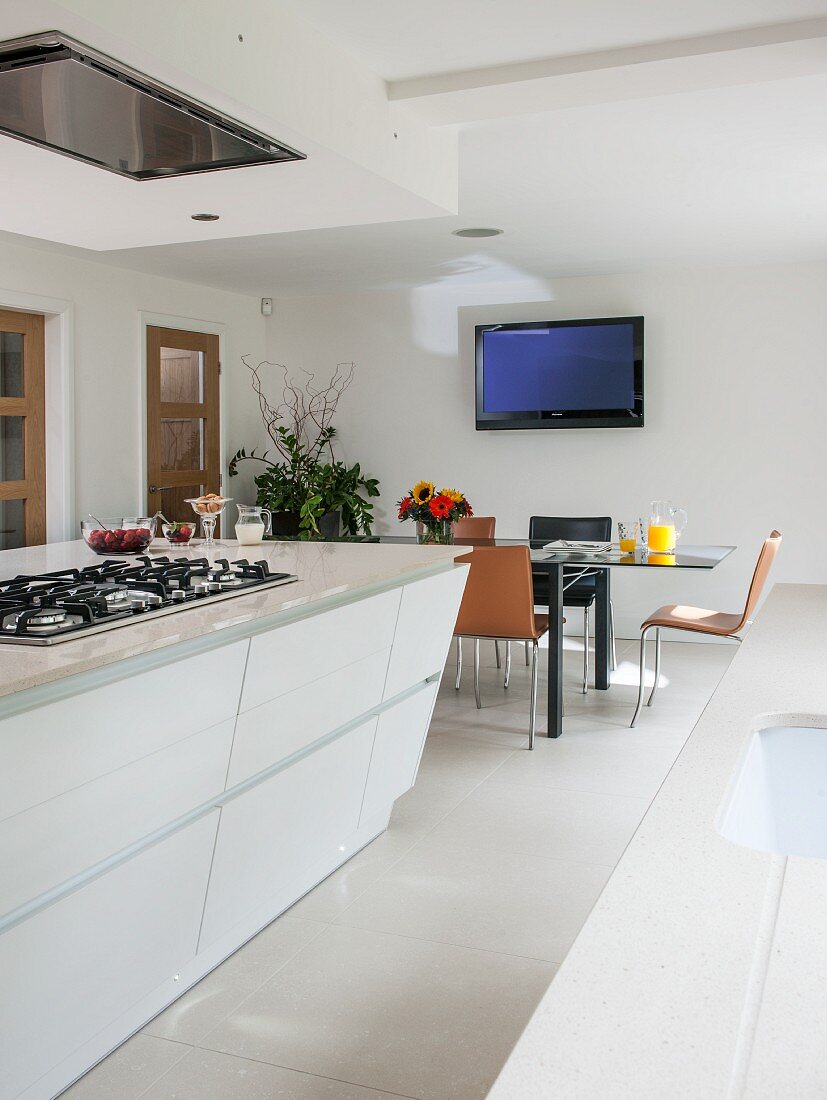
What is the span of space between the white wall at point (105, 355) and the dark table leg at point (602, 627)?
2961 mm

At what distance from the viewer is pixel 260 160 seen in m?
2.33

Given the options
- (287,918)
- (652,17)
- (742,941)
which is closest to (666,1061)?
(742,941)

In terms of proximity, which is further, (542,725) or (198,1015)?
(542,725)

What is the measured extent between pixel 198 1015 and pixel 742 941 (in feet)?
5.47

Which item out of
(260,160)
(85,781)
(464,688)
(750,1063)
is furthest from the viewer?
(464,688)

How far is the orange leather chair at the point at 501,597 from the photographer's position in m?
4.30

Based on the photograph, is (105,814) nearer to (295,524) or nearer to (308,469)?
(295,524)

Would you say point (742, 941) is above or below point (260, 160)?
below

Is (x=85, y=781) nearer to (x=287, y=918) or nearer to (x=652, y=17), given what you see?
(x=287, y=918)

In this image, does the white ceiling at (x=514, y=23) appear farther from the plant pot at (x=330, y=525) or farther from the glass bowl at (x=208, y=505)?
the plant pot at (x=330, y=525)

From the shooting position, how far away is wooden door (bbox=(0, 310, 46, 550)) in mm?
5504

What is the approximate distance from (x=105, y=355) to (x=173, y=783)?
14.9ft

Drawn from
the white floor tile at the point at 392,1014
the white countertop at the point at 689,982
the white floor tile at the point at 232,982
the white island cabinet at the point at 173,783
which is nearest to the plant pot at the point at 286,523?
the white island cabinet at the point at 173,783

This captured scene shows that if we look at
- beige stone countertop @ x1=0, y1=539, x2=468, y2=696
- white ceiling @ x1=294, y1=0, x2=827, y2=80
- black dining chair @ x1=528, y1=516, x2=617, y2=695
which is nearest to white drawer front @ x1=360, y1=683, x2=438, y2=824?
beige stone countertop @ x1=0, y1=539, x2=468, y2=696
